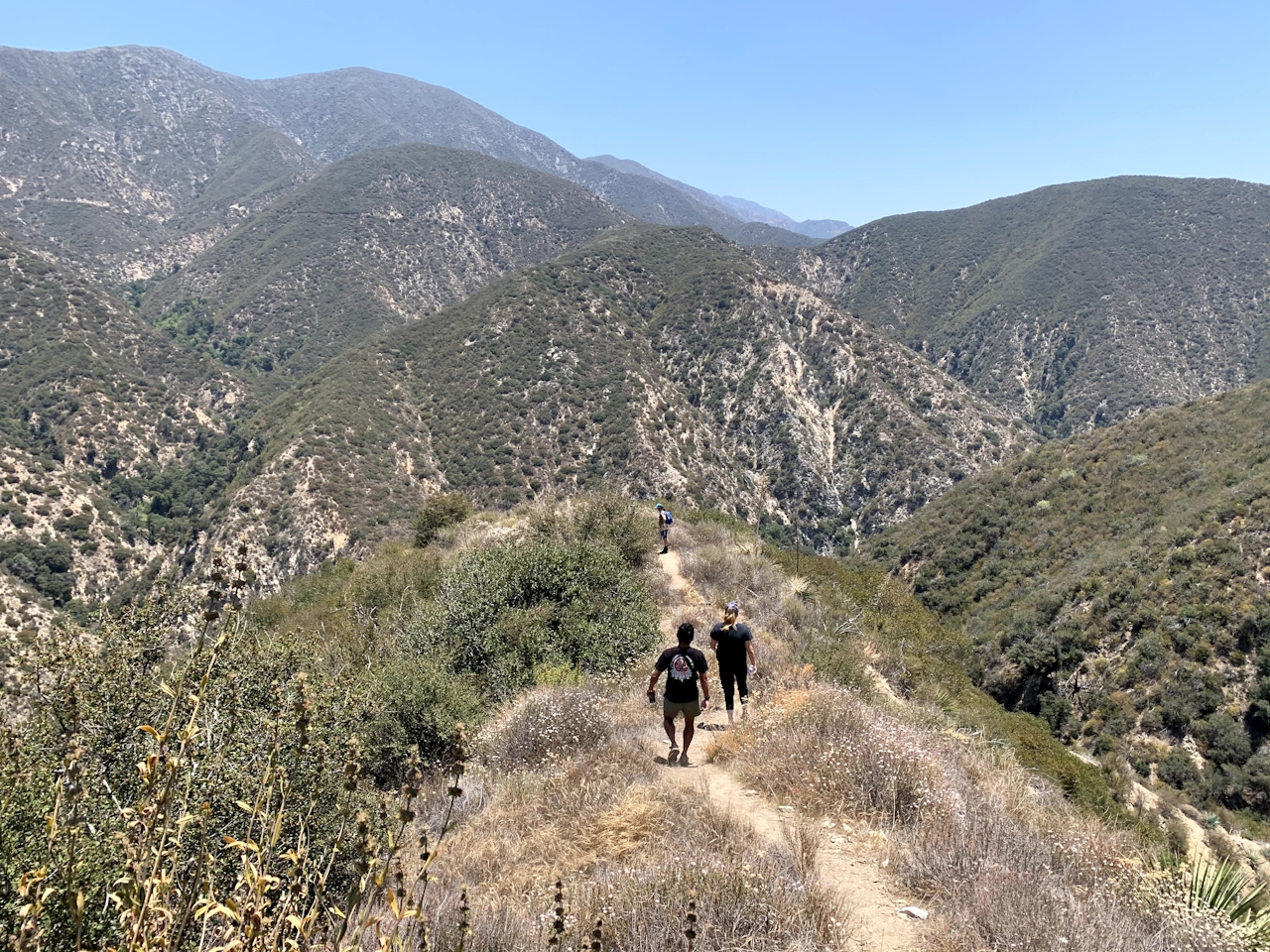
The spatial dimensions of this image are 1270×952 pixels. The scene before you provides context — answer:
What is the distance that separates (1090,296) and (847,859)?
427 feet

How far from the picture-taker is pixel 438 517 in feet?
71.1

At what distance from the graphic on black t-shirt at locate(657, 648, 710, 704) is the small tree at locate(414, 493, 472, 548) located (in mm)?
15825

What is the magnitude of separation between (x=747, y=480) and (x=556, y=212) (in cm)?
10236

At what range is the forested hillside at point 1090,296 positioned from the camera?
93.2 meters

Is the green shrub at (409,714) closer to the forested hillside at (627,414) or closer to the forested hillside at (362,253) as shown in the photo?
the forested hillside at (627,414)

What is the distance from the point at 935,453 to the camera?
66.2m

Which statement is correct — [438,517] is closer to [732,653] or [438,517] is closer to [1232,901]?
[732,653]

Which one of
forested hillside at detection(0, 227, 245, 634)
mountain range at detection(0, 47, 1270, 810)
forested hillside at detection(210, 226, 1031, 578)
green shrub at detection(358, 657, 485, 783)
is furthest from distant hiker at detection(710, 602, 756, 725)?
forested hillside at detection(0, 227, 245, 634)

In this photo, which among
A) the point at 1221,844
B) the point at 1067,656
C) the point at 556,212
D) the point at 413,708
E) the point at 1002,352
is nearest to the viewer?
the point at 413,708

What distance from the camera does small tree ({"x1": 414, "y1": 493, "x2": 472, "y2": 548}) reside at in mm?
21159

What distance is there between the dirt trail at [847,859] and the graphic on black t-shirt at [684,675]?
670 millimetres

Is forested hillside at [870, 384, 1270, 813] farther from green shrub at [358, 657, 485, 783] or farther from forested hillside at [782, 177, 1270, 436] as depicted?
forested hillside at [782, 177, 1270, 436]

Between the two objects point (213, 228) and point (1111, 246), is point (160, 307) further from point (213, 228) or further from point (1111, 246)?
point (1111, 246)

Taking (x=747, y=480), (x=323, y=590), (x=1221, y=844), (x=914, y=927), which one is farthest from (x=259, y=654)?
(x=747, y=480)
